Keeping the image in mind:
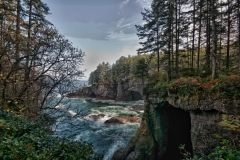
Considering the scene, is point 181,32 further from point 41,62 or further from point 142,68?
point 41,62

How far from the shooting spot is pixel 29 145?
3.52 metres

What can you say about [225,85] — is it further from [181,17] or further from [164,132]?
[181,17]

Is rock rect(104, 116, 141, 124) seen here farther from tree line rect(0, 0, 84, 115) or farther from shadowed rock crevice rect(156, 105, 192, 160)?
tree line rect(0, 0, 84, 115)

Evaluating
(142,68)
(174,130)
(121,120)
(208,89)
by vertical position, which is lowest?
(121,120)

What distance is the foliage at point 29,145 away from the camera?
9.68 ft

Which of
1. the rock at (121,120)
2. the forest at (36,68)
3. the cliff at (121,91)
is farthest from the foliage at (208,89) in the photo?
the cliff at (121,91)

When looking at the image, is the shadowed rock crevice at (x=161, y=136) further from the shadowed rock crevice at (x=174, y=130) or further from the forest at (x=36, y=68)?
the forest at (x=36, y=68)

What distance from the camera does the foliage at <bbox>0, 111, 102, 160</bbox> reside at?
295cm

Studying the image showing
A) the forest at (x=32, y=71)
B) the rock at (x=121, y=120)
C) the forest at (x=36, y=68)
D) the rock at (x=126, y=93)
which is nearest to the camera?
the forest at (x=36, y=68)

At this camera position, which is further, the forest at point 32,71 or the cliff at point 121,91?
the cliff at point 121,91

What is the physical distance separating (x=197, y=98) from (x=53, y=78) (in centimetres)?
852

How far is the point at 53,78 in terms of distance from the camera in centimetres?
752

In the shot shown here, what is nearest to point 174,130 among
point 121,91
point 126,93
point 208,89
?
point 208,89

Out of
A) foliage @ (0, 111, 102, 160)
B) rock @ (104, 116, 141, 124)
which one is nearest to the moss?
foliage @ (0, 111, 102, 160)
